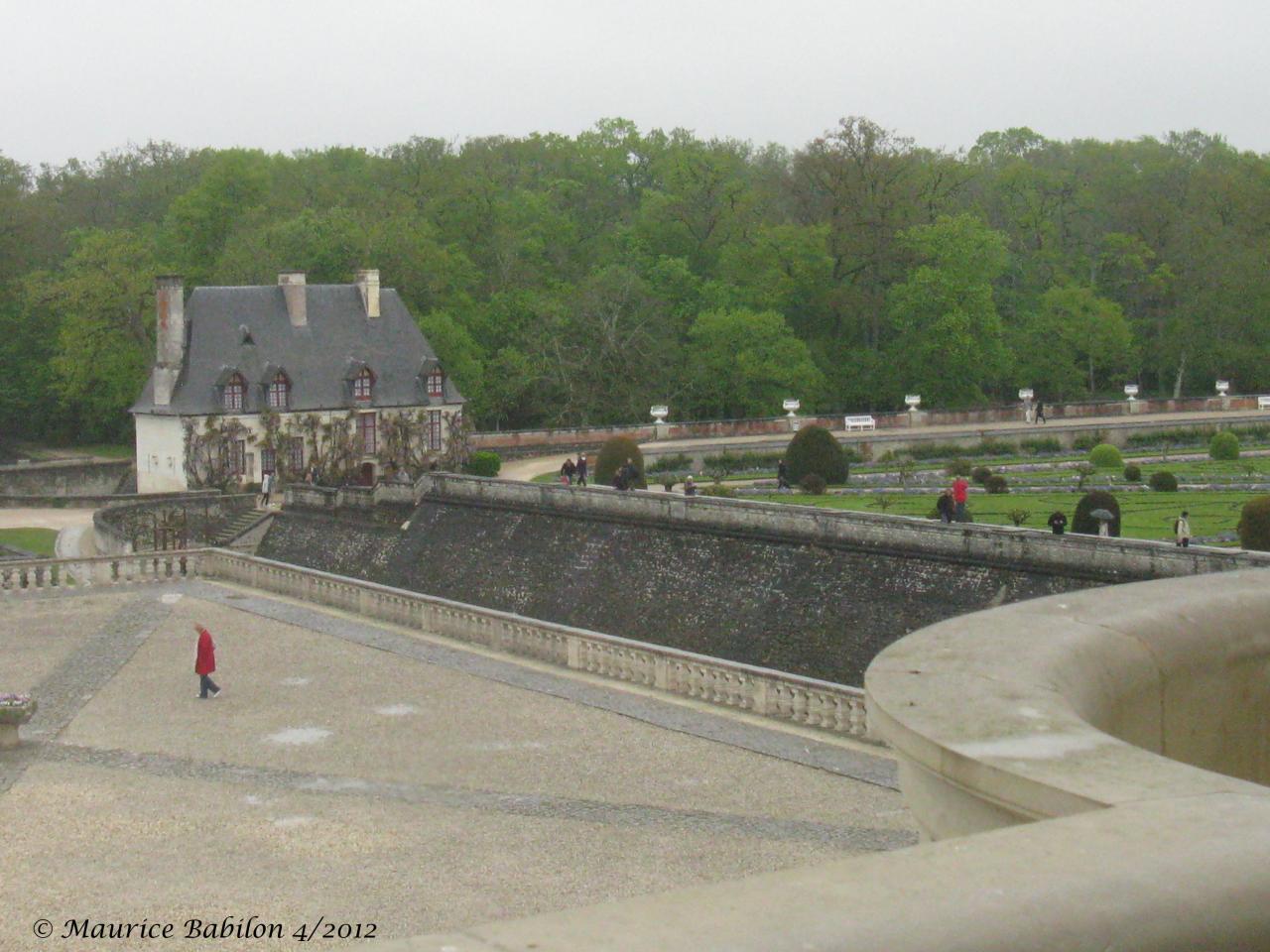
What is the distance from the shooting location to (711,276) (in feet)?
245

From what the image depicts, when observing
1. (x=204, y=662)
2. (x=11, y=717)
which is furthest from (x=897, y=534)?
(x=11, y=717)

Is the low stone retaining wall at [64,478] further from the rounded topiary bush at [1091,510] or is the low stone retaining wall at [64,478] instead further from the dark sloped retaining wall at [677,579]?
the rounded topiary bush at [1091,510]

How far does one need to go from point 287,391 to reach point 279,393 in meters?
0.25

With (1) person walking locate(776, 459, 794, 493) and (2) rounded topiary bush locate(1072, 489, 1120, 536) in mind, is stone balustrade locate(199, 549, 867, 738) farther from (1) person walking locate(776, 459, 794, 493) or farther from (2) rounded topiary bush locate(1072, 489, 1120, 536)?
(1) person walking locate(776, 459, 794, 493)

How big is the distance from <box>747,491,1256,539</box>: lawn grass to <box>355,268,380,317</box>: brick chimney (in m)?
16.4

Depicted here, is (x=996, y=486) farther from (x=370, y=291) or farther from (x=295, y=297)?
(x=295, y=297)

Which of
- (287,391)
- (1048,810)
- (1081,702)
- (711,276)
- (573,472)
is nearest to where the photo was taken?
(1048,810)

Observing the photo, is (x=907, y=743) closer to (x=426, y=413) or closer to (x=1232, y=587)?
(x=1232, y=587)

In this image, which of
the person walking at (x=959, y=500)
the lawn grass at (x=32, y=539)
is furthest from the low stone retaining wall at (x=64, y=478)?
the person walking at (x=959, y=500)

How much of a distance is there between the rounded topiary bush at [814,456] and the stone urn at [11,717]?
27.9m

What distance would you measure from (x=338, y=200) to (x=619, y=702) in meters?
53.9

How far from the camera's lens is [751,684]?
23.2m

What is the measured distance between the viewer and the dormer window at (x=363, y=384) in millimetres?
52844

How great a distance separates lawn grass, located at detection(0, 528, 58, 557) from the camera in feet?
146
